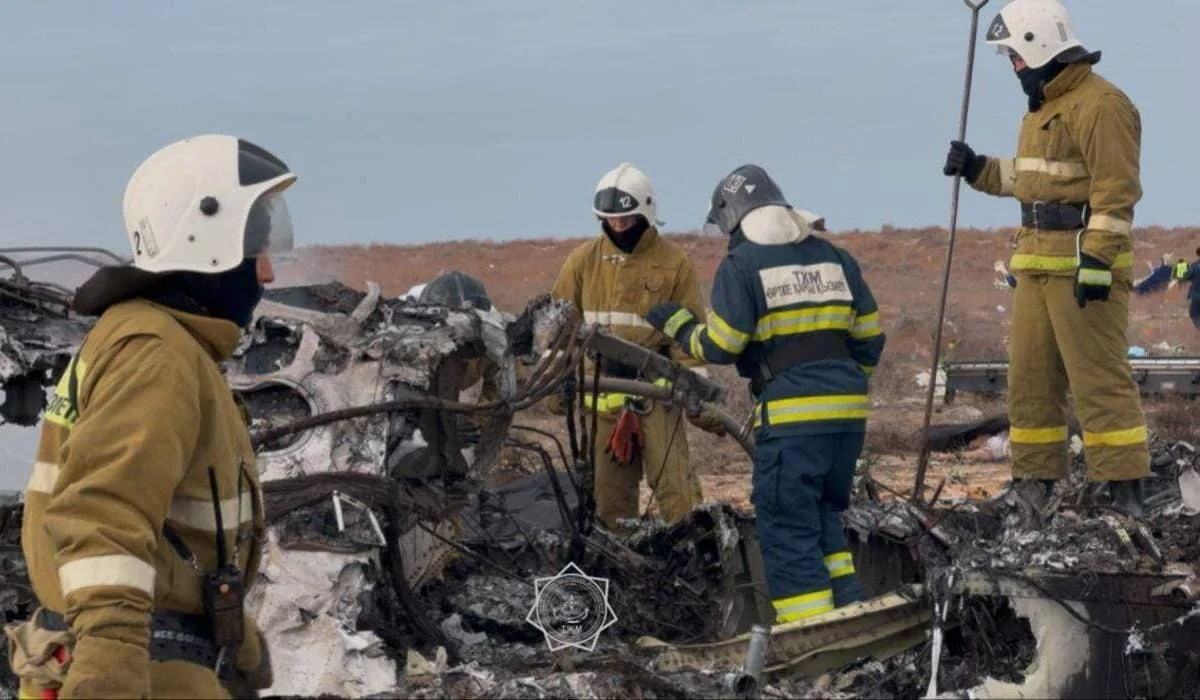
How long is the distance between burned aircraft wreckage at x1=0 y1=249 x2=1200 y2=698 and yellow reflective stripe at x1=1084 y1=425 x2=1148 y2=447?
0.23 meters

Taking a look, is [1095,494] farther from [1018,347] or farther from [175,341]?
[175,341]

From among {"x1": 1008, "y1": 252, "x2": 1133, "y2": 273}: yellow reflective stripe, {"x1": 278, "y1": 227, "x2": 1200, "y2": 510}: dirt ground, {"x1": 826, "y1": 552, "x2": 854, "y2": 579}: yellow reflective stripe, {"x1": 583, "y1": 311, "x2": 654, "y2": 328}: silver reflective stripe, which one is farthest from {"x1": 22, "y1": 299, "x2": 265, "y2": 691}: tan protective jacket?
{"x1": 583, "y1": 311, "x2": 654, "y2": 328}: silver reflective stripe

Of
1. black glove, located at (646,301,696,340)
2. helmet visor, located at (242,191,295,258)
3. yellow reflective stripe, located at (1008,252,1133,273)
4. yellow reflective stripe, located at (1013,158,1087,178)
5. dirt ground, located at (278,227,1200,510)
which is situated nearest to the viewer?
helmet visor, located at (242,191,295,258)

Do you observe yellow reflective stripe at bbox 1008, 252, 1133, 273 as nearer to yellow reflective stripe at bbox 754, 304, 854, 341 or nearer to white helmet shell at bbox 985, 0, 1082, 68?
white helmet shell at bbox 985, 0, 1082, 68

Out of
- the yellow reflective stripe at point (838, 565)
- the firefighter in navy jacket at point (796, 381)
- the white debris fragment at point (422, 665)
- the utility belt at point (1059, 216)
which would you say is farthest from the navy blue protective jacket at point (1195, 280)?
the white debris fragment at point (422, 665)

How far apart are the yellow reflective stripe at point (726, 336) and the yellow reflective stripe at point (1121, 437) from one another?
1.76 m

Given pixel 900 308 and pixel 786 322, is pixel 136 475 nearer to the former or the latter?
pixel 786 322

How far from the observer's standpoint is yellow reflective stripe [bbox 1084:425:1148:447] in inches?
283

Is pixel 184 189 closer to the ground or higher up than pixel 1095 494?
higher up

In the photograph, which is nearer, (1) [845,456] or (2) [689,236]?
(1) [845,456]

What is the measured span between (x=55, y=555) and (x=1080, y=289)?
501 cm

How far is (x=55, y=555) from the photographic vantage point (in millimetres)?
3193

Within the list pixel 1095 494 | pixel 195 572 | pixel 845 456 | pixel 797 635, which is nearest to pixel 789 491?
pixel 845 456

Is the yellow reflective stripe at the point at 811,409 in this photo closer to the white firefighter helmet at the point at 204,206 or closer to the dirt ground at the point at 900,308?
the dirt ground at the point at 900,308
